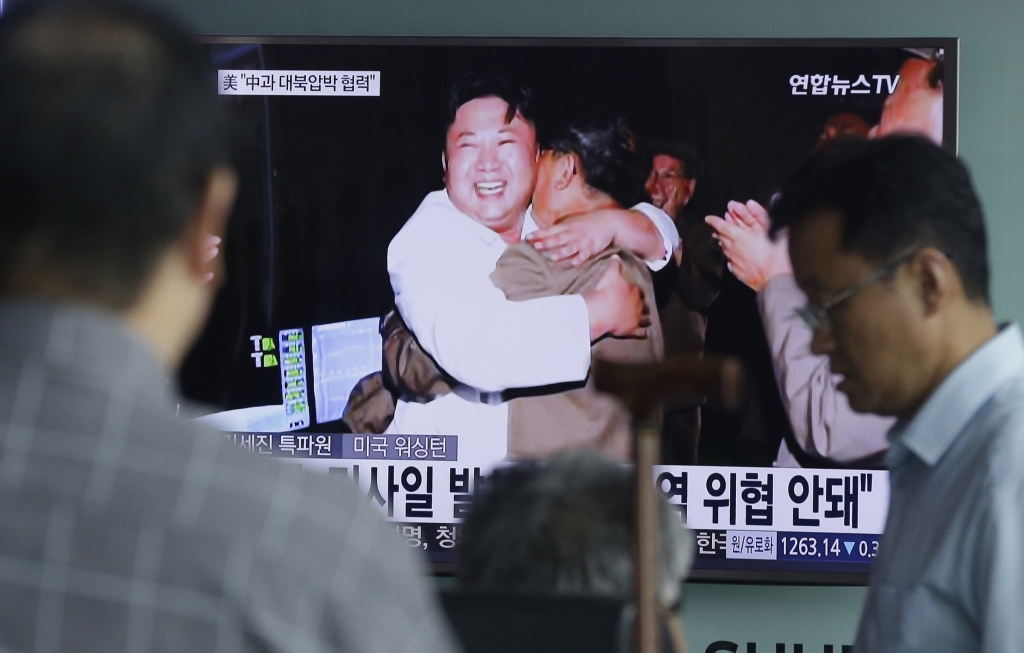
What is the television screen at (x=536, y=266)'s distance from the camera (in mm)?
2914

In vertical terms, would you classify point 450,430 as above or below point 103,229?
below

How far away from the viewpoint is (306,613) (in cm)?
61

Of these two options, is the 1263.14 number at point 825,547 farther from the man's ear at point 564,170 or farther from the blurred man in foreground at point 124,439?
the blurred man in foreground at point 124,439

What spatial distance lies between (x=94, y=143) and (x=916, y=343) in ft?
3.60

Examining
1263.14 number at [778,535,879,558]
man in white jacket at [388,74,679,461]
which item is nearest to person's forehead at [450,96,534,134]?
man in white jacket at [388,74,679,461]

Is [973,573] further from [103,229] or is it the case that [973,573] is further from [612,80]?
[612,80]

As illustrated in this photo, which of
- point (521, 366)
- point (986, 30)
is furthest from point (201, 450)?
point (986, 30)

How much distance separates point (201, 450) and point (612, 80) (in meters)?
2.45

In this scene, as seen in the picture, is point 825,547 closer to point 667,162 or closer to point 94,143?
point 667,162

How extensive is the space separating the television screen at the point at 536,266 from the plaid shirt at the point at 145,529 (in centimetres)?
232

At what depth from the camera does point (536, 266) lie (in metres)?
2.99
